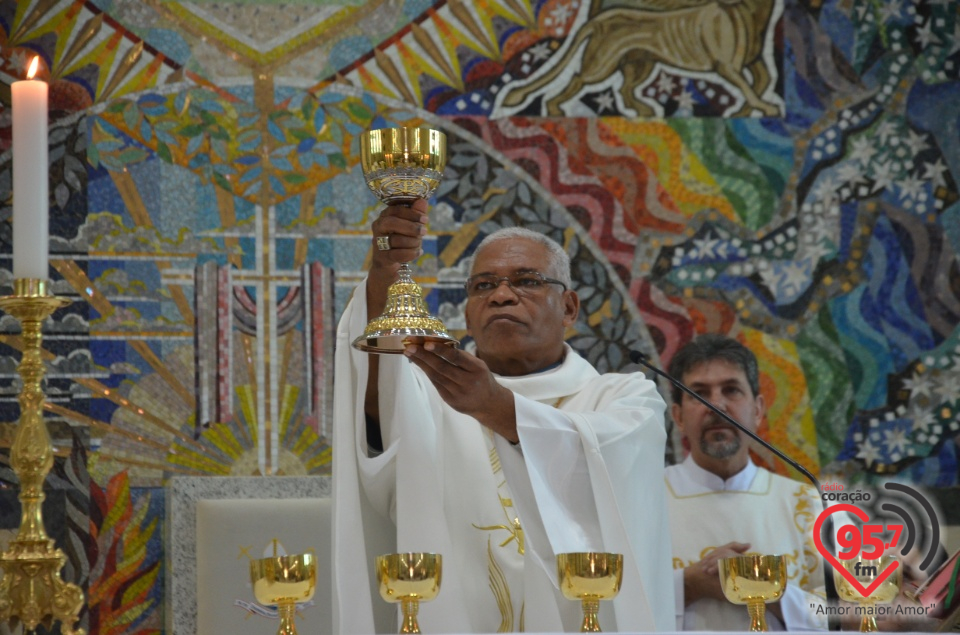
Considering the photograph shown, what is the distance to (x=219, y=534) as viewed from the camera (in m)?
5.25

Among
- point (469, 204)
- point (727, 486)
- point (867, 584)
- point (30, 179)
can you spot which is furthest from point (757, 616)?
point (469, 204)

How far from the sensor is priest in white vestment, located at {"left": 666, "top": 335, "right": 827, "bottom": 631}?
5156 millimetres

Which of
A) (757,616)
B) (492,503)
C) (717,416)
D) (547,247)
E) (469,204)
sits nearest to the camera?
(757,616)

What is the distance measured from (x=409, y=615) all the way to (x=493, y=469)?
1.22 metres

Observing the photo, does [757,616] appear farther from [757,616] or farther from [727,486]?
[727,486]

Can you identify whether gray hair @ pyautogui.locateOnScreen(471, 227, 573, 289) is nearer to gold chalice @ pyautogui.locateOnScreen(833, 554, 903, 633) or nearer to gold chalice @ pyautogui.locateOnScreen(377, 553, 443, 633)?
gold chalice @ pyautogui.locateOnScreen(833, 554, 903, 633)

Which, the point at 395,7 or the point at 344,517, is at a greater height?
the point at 395,7

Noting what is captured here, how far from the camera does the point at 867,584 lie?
3000mm

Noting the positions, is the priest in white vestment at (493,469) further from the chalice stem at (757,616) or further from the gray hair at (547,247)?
the chalice stem at (757,616)

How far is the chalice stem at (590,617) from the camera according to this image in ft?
8.80

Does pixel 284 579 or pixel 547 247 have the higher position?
pixel 547 247

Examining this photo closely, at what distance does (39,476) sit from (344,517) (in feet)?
3.47

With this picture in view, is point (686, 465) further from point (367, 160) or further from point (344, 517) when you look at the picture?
point (367, 160)

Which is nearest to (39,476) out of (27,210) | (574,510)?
(27,210)
